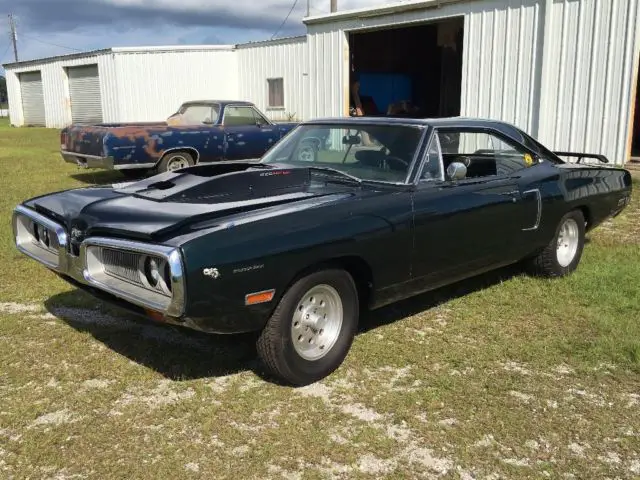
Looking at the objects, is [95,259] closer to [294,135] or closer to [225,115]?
[294,135]

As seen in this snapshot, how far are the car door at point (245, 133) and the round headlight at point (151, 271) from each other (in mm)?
8457

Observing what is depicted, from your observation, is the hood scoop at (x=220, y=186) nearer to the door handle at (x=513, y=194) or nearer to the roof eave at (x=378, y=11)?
the door handle at (x=513, y=194)

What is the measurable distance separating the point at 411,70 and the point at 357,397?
19653 millimetres

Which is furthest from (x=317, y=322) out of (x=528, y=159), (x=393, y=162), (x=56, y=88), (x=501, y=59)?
(x=56, y=88)

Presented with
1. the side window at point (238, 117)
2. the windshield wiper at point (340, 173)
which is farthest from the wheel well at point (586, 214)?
the side window at point (238, 117)

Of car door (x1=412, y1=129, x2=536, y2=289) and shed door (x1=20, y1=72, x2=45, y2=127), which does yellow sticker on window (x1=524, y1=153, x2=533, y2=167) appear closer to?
car door (x1=412, y1=129, x2=536, y2=289)

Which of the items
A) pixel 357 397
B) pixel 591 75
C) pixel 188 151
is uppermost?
pixel 591 75

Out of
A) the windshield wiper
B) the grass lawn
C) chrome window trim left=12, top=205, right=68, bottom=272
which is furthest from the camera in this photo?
the windshield wiper

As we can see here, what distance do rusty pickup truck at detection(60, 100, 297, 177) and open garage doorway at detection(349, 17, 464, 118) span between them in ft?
27.5

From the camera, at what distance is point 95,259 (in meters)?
3.50

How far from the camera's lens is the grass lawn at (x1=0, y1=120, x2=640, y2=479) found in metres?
2.91

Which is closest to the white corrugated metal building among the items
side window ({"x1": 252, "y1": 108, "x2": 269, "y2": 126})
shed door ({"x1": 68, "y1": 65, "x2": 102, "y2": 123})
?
shed door ({"x1": 68, "y1": 65, "x2": 102, "y2": 123})

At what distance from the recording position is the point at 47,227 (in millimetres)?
3895

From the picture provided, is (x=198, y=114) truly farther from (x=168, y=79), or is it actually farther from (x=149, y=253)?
(x=168, y=79)
